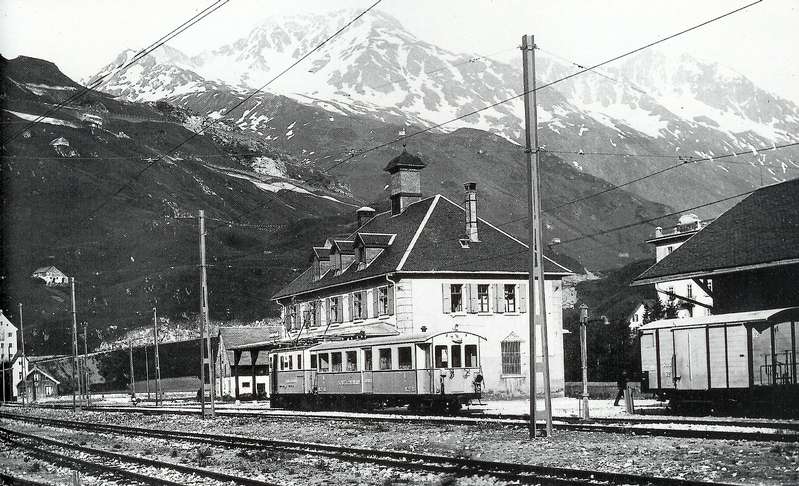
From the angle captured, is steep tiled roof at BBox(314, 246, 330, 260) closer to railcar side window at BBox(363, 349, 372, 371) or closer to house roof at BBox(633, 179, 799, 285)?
railcar side window at BBox(363, 349, 372, 371)

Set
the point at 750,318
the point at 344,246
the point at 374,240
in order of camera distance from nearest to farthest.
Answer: the point at 750,318 → the point at 374,240 → the point at 344,246

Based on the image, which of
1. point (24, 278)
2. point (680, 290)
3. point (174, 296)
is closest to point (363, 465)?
point (680, 290)

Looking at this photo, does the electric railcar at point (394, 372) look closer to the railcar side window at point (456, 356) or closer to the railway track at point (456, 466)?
the railcar side window at point (456, 356)

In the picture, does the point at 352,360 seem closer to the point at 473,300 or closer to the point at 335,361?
the point at 335,361

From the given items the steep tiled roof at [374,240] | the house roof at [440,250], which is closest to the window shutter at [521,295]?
the house roof at [440,250]

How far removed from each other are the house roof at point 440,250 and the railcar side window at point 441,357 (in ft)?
34.8

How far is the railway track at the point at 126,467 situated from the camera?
15.5m

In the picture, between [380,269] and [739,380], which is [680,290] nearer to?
[380,269]

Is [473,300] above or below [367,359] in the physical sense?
above

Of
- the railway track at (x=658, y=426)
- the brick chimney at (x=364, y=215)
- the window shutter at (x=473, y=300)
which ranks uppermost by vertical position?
the brick chimney at (x=364, y=215)

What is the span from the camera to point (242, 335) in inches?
2817

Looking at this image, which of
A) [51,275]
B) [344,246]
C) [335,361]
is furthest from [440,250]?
[51,275]

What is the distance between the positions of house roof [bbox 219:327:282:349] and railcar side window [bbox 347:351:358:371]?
107 ft

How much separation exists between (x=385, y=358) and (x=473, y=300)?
10.9 m
